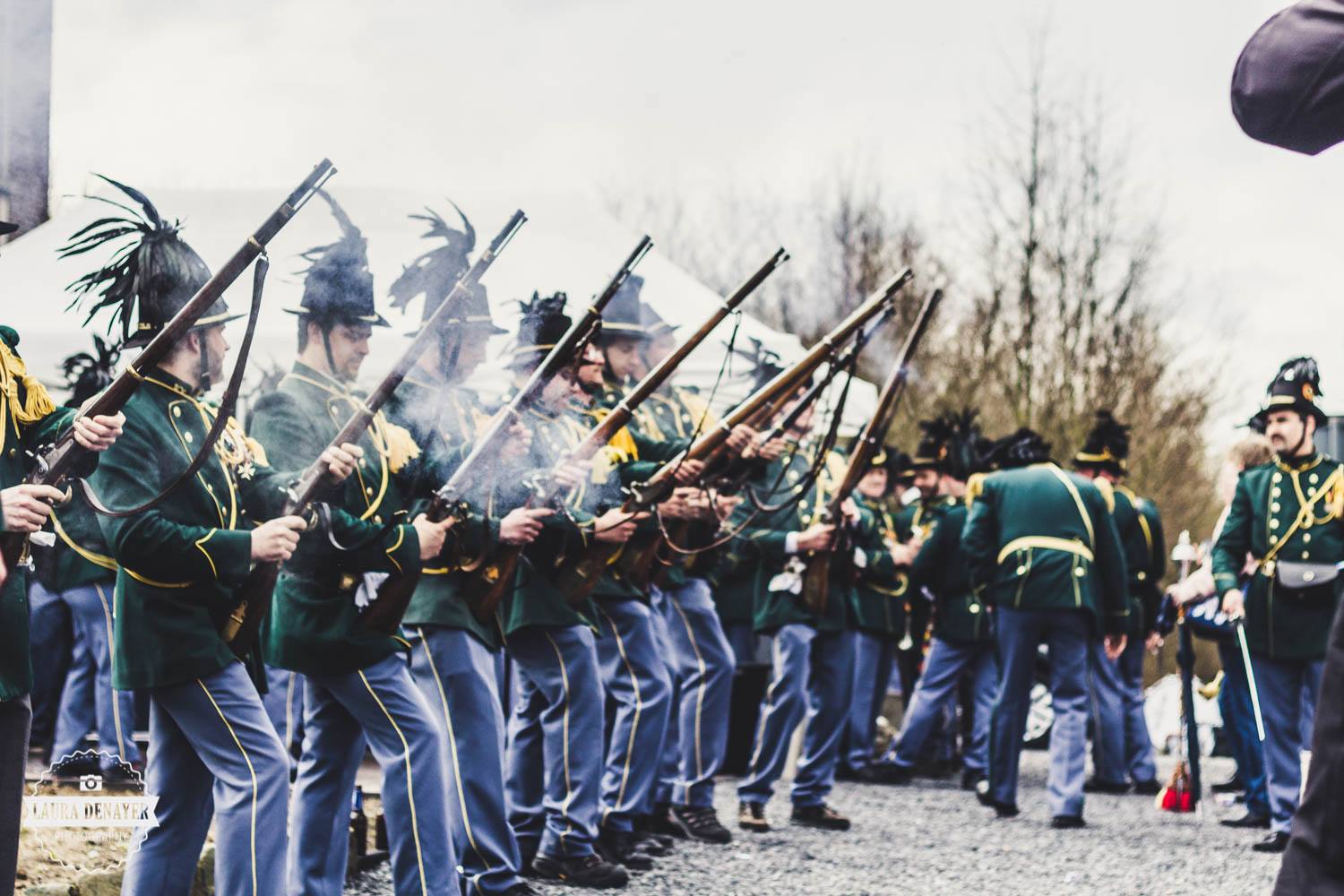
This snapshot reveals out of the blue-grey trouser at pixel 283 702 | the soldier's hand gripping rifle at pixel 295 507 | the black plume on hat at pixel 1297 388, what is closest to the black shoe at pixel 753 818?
the blue-grey trouser at pixel 283 702

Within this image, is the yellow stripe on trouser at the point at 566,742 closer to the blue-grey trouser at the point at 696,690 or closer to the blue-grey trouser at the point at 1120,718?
the blue-grey trouser at the point at 696,690

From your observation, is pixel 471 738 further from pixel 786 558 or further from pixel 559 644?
pixel 786 558

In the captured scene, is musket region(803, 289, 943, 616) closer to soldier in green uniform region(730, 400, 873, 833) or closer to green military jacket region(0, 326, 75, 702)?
soldier in green uniform region(730, 400, 873, 833)

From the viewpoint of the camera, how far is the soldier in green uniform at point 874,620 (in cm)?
970

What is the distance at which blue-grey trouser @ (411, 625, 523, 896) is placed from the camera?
5.24 meters

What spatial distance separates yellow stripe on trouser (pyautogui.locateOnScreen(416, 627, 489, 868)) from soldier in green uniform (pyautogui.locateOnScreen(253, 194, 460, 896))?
385mm

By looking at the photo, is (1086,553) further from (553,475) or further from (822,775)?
(553,475)

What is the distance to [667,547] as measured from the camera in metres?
7.09

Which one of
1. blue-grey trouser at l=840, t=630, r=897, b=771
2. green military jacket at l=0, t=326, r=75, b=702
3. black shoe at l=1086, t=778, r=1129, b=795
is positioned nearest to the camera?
green military jacket at l=0, t=326, r=75, b=702

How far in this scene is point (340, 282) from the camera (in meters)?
4.82

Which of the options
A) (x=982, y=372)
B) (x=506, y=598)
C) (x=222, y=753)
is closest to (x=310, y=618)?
(x=222, y=753)

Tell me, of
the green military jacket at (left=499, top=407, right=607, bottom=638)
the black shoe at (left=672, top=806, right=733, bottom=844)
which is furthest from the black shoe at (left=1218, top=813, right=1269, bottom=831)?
the green military jacket at (left=499, top=407, right=607, bottom=638)

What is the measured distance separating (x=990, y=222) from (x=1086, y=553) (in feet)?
22.5

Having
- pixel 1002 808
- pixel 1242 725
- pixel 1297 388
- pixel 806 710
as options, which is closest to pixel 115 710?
pixel 806 710
